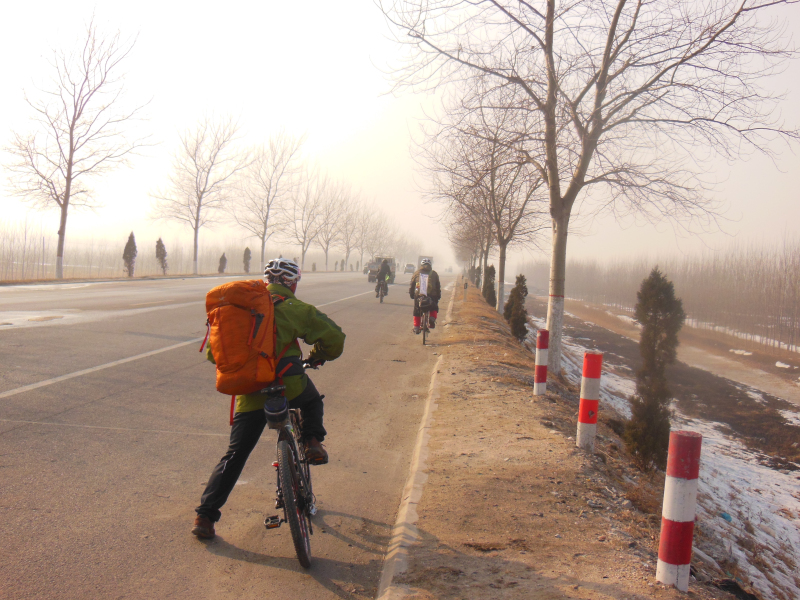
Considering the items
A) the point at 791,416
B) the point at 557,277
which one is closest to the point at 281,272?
the point at 557,277

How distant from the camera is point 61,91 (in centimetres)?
2698

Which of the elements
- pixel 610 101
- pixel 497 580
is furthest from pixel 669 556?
pixel 610 101

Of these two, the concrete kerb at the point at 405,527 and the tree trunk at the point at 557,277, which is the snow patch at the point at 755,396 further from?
the concrete kerb at the point at 405,527

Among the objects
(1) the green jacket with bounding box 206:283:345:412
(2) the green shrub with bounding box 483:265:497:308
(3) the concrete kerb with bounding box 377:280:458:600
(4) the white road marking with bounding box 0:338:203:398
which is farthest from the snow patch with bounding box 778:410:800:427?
(1) the green jacket with bounding box 206:283:345:412

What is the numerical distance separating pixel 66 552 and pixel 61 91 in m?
30.0

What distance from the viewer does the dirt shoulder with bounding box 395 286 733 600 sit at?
3.04 metres

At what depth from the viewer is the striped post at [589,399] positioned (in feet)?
18.0

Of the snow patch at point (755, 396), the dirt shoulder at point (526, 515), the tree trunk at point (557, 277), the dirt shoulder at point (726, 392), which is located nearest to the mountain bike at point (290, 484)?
the dirt shoulder at point (526, 515)

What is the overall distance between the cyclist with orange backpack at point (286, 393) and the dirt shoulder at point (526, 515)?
40.7 inches

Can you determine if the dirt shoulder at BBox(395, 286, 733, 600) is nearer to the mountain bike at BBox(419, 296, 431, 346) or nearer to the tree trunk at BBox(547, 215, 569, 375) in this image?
the tree trunk at BBox(547, 215, 569, 375)

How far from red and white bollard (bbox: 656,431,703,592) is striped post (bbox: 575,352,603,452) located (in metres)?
2.39

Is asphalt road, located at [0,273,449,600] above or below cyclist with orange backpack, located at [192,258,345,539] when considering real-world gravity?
below

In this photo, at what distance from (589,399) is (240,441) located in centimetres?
360

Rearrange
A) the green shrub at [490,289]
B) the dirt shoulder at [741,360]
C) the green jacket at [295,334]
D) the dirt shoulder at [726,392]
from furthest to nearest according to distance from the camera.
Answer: the green shrub at [490,289], the dirt shoulder at [741,360], the dirt shoulder at [726,392], the green jacket at [295,334]
